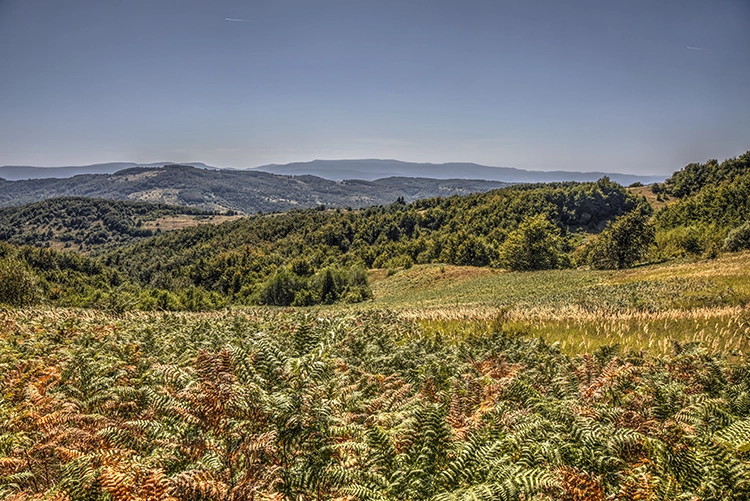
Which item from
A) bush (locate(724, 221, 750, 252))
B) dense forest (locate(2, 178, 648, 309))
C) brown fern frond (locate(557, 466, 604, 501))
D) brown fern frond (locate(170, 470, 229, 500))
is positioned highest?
brown fern frond (locate(170, 470, 229, 500))

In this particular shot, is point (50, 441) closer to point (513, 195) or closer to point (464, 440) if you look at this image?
point (464, 440)

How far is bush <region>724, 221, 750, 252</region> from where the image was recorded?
40.9m

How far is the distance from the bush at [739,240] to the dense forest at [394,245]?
0.13 m

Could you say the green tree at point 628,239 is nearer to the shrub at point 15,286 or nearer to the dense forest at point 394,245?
the dense forest at point 394,245

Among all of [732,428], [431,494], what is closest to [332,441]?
[431,494]

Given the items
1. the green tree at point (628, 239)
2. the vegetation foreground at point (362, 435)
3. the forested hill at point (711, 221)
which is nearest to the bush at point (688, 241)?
the forested hill at point (711, 221)

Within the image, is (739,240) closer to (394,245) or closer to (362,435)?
(362,435)

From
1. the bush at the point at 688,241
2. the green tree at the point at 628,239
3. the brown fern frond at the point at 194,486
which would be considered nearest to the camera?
the brown fern frond at the point at 194,486

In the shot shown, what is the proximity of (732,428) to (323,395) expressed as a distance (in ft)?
13.8

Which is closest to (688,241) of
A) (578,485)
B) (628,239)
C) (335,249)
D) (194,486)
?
(628,239)

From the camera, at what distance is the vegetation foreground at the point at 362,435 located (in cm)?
334

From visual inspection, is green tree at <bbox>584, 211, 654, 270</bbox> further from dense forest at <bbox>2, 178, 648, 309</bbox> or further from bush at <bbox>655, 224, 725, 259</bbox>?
dense forest at <bbox>2, 178, 648, 309</bbox>

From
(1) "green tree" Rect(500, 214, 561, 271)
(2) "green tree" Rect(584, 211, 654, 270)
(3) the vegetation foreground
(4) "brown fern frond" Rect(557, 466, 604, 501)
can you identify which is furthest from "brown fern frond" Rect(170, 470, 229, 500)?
(1) "green tree" Rect(500, 214, 561, 271)

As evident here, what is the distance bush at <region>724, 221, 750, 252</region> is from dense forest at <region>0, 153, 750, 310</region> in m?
0.13
